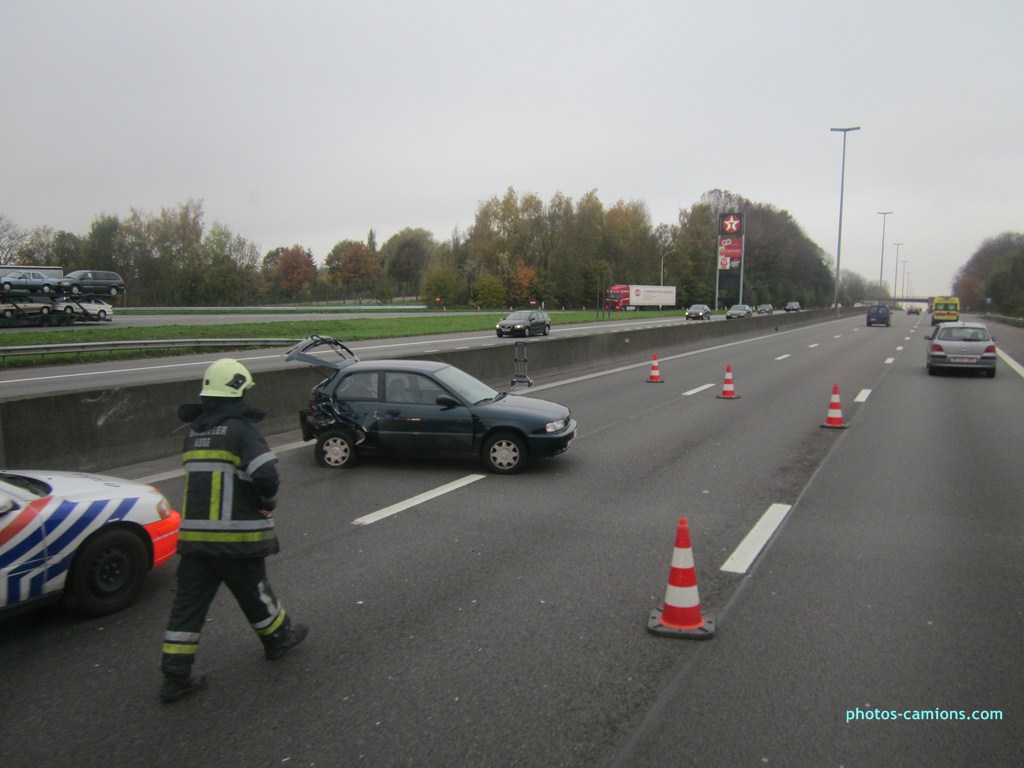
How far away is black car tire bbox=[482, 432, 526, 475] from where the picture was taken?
9.40 metres

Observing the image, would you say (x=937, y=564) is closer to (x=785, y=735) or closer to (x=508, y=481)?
(x=785, y=735)

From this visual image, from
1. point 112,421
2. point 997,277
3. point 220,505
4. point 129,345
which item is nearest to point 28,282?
point 129,345

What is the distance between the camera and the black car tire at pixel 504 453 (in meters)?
9.40

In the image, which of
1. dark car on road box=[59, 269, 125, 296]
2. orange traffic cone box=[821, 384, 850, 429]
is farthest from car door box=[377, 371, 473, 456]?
dark car on road box=[59, 269, 125, 296]

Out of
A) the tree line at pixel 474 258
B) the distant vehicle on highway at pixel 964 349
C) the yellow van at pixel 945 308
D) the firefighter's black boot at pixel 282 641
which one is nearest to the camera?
the firefighter's black boot at pixel 282 641

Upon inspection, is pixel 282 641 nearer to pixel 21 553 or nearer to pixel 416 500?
pixel 21 553

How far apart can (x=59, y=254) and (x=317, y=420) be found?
71.4 m

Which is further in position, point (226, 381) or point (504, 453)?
point (504, 453)

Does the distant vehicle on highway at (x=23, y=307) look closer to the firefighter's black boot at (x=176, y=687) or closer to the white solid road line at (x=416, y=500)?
the white solid road line at (x=416, y=500)


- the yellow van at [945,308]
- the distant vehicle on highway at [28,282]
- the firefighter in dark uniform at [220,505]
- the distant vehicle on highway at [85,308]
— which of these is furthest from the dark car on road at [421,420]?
the yellow van at [945,308]

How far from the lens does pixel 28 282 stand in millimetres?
36094

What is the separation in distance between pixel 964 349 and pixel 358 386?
1808 cm

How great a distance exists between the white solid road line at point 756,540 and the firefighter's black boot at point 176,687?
153 inches

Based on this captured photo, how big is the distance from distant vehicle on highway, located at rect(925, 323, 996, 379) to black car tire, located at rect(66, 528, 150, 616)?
21507mm
